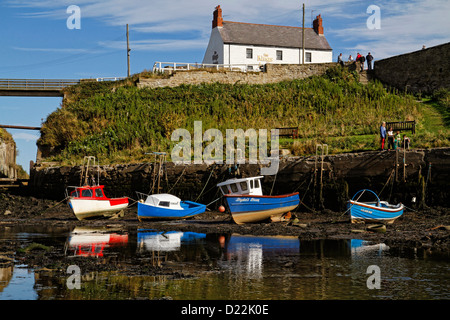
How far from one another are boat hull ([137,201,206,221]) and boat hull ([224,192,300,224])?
345 cm

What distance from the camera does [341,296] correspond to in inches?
436

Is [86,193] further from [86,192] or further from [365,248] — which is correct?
[365,248]

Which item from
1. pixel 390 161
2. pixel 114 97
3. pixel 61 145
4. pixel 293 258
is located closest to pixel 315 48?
pixel 114 97

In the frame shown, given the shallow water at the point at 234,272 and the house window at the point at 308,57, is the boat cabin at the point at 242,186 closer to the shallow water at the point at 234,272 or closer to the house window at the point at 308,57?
the shallow water at the point at 234,272

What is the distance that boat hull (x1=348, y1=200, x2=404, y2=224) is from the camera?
Answer: 22797 mm

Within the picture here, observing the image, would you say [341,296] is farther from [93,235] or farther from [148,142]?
[148,142]

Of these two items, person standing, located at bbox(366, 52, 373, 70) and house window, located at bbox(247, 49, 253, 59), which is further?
house window, located at bbox(247, 49, 253, 59)

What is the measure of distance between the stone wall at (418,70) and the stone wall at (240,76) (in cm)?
490

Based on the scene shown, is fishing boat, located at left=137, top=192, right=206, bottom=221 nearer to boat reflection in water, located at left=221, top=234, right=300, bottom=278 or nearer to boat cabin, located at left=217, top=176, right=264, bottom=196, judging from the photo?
boat cabin, located at left=217, top=176, right=264, bottom=196

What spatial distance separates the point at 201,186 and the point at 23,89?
2982cm

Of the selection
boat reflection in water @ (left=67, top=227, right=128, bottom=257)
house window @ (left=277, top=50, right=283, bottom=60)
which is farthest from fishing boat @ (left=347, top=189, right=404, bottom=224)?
house window @ (left=277, top=50, right=283, bottom=60)

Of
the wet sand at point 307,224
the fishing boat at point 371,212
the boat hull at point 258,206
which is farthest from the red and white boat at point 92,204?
the fishing boat at point 371,212

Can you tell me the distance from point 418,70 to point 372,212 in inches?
947
